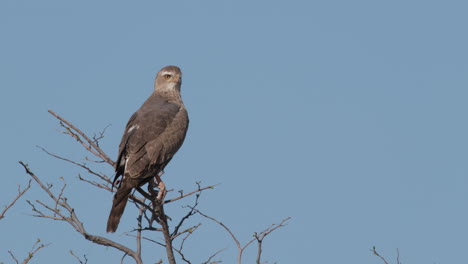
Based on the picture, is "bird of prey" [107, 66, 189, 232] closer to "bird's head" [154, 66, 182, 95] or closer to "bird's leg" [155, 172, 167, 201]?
"bird's leg" [155, 172, 167, 201]

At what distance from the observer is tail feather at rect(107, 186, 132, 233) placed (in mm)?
7102

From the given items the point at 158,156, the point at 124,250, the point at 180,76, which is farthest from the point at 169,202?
the point at 180,76

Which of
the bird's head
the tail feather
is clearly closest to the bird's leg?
the tail feather

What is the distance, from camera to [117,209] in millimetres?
7121

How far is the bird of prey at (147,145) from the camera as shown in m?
7.27

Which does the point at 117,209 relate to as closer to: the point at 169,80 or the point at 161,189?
the point at 161,189

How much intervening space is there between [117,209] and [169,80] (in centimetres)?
349

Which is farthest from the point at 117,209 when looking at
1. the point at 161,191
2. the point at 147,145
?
the point at 147,145

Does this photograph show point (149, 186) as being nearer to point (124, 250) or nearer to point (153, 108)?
point (153, 108)

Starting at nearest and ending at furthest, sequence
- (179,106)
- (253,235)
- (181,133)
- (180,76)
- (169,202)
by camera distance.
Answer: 1. (253,235)
2. (169,202)
3. (181,133)
4. (179,106)
5. (180,76)

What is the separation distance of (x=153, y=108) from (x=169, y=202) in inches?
105

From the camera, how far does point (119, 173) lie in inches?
299

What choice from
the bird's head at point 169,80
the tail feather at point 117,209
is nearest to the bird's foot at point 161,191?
the tail feather at point 117,209

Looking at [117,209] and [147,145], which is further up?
[147,145]
